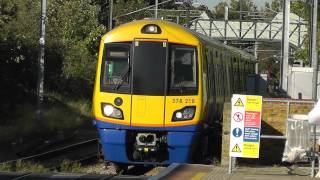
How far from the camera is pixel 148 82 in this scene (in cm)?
1359

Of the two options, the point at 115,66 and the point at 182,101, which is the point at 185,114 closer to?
the point at 182,101

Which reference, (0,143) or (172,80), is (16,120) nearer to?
(0,143)

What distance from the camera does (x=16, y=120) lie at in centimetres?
2420

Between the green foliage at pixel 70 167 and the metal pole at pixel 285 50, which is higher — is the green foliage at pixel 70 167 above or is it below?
below

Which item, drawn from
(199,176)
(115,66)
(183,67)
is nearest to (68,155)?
(115,66)

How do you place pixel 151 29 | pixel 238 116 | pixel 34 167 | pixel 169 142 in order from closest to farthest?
1. pixel 238 116
2. pixel 169 142
3. pixel 151 29
4. pixel 34 167

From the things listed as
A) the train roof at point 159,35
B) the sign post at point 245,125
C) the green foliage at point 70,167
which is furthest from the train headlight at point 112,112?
the sign post at point 245,125

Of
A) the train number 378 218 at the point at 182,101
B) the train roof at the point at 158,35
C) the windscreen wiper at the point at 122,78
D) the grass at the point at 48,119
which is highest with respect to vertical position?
the train roof at the point at 158,35

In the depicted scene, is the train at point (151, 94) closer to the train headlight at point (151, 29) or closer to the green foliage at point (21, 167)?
the train headlight at point (151, 29)

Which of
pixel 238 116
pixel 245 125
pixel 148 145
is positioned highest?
pixel 238 116

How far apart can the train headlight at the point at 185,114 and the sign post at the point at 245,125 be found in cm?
240

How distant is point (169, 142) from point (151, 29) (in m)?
2.27

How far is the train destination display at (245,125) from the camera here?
1107cm

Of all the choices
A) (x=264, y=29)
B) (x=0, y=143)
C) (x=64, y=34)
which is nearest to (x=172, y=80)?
(x=0, y=143)
